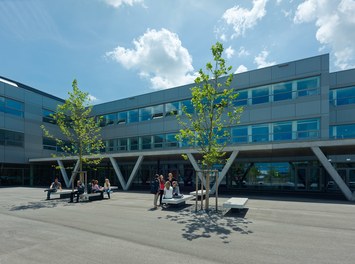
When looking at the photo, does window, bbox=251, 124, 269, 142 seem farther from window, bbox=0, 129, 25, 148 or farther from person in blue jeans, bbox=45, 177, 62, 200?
window, bbox=0, 129, 25, 148

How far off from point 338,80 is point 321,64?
392 cm

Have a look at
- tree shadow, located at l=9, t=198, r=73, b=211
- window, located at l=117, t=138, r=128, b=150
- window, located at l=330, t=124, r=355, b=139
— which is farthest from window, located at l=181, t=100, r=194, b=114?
tree shadow, located at l=9, t=198, r=73, b=211

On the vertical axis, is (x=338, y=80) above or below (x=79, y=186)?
above

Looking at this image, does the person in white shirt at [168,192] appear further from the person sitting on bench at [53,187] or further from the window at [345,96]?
the window at [345,96]

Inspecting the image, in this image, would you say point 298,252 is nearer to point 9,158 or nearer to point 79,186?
point 79,186

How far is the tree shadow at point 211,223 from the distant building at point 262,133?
709 cm

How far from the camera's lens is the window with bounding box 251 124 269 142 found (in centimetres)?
2242

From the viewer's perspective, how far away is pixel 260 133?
22.7 metres

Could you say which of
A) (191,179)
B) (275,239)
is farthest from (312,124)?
(275,239)

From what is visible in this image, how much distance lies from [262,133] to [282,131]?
175cm

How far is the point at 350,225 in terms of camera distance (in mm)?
8156

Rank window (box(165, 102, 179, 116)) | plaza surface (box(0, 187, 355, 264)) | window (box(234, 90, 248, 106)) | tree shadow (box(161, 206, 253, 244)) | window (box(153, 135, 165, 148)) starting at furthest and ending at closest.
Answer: window (box(153, 135, 165, 148))
window (box(165, 102, 179, 116))
window (box(234, 90, 248, 106))
tree shadow (box(161, 206, 253, 244))
plaza surface (box(0, 187, 355, 264))

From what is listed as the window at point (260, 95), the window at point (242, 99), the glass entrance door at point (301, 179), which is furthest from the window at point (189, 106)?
the glass entrance door at point (301, 179)

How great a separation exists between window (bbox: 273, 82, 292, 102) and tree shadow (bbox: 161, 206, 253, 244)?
14.4 m
